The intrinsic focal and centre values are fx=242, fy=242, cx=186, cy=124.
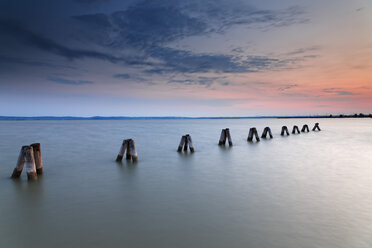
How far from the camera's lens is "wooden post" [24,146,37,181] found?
8.59m

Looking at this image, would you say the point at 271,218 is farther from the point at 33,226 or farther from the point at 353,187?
the point at 33,226

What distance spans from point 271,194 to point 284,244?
122 inches

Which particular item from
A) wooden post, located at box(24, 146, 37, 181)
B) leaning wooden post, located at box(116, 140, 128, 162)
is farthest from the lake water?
leaning wooden post, located at box(116, 140, 128, 162)

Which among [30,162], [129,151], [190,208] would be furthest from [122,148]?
[190,208]

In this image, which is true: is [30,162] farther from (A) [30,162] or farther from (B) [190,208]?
(B) [190,208]

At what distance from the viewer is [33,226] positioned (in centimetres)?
510

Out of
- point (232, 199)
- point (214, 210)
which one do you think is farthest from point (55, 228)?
point (232, 199)

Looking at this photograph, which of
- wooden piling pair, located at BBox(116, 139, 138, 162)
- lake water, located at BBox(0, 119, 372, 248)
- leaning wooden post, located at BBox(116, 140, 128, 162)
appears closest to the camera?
lake water, located at BBox(0, 119, 372, 248)

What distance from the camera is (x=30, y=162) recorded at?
347 inches

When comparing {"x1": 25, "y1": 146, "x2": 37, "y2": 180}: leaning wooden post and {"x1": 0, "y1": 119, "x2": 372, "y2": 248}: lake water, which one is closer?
{"x1": 0, "y1": 119, "x2": 372, "y2": 248}: lake water

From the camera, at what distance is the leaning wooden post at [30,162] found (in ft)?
28.2

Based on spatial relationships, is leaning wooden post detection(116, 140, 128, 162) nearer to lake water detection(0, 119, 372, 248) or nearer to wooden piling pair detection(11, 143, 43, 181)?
lake water detection(0, 119, 372, 248)

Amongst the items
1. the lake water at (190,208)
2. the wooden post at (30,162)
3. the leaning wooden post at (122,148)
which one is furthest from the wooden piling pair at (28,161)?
the leaning wooden post at (122,148)

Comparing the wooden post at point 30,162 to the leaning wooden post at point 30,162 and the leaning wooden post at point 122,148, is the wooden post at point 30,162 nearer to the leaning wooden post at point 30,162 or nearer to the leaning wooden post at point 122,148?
the leaning wooden post at point 30,162
